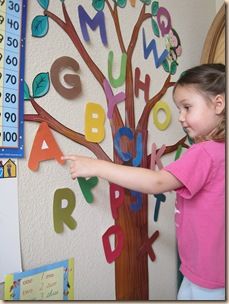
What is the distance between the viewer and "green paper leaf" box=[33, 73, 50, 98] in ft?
2.04

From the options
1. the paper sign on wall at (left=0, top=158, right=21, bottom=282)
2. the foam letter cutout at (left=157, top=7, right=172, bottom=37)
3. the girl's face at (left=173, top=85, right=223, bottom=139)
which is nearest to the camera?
the paper sign on wall at (left=0, top=158, right=21, bottom=282)

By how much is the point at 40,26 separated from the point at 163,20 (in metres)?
0.44

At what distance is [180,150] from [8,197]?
59 cm

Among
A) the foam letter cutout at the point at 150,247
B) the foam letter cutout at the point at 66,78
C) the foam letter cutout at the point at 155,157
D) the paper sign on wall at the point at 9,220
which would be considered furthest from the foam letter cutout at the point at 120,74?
the foam letter cutout at the point at 150,247

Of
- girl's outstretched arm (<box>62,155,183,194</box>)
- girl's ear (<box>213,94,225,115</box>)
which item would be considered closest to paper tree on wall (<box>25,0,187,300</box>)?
girl's outstretched arm (<box>62,155,183,194</box>)

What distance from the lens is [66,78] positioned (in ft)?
2.22

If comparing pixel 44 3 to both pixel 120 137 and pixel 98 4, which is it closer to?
pixel 98 4

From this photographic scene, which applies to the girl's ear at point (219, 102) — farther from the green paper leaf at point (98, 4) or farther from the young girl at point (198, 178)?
the green paper leaf at point (98, 4)

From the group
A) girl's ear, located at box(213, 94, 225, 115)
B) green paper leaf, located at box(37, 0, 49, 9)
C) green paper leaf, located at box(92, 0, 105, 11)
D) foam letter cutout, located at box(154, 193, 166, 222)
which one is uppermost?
green paper leaf, located at box(92, 0, 105, 11)

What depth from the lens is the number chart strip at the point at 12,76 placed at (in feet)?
1.86

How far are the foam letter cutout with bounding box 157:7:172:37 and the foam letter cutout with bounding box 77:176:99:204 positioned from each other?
0.51 meters

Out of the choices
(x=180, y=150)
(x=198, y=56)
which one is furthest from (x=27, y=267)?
(x=198, y=56)

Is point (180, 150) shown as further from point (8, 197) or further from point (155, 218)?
Result: point (8, 197)

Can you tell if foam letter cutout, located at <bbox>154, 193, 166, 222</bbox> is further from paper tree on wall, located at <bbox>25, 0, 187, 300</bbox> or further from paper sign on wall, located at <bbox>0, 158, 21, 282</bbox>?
paper sign on wall, located at <bbox>0, 158, 21, 282</bbox>
